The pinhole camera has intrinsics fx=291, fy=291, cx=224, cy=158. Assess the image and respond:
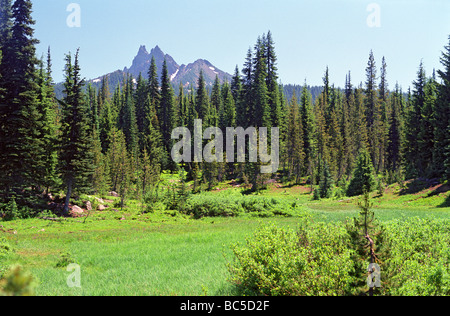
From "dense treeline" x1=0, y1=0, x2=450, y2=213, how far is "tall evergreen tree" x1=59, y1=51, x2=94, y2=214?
0.36 feet

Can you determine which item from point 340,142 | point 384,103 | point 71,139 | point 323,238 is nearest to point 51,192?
point 71,139

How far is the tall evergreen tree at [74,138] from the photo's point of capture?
30781mm

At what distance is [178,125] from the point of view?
79.6 meters

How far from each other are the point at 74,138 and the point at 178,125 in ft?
160

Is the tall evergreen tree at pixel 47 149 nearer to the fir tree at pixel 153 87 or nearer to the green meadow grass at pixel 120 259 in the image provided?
the green meadow grass at pixel 120 259

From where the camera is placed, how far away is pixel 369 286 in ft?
18.8

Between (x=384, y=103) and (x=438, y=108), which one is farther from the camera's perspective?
(x=384, y=103)

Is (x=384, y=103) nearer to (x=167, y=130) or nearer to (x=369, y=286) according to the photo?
(x=167, y=130)

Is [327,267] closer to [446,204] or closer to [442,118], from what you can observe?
[446,204]

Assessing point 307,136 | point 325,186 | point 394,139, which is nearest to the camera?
point 325,186

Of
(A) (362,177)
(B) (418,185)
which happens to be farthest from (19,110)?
(B) (418,185)

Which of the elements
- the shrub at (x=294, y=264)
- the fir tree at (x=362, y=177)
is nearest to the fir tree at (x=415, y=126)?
the fir tree at (x=362, y=177)
